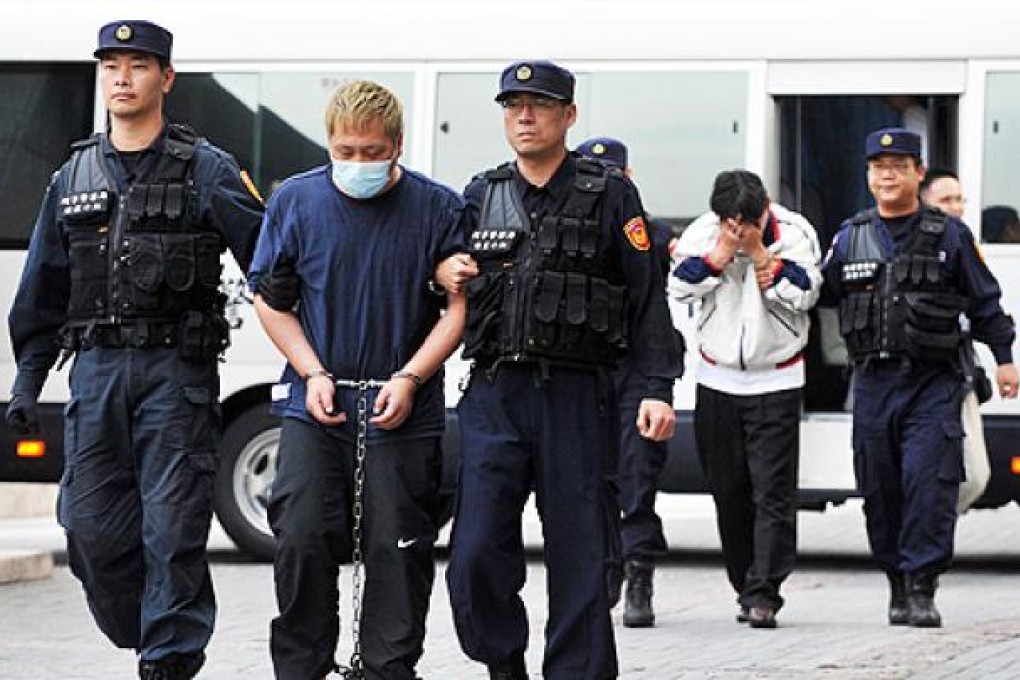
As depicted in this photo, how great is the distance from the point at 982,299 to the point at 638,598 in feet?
6.09

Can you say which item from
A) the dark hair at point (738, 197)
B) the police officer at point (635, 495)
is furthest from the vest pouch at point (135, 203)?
the dark hair at point (738, 197)

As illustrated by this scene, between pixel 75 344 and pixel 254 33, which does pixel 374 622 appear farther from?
pixel 254 33

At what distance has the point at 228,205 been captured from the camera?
8188mm

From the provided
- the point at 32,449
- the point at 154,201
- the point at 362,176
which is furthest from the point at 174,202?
the point at 32,449

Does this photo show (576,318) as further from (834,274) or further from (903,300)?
(834,274)

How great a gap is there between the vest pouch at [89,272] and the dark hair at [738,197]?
3636 mm

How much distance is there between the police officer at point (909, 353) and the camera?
1130 centimetres

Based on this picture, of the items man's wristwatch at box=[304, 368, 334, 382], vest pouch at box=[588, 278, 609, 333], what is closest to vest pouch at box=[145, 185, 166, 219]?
man's wristwatch at box=[304, 368, 334, 382]

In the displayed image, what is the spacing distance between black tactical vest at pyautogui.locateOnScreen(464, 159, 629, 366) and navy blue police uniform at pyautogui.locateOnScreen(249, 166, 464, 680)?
9.1 inches

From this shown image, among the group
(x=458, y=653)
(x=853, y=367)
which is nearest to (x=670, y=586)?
(x=853, y=367)

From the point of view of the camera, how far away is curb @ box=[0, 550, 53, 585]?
12820 millimetres

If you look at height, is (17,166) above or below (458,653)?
above

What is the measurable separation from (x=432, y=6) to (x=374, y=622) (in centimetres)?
713

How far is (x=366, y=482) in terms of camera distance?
7660 millimetres
